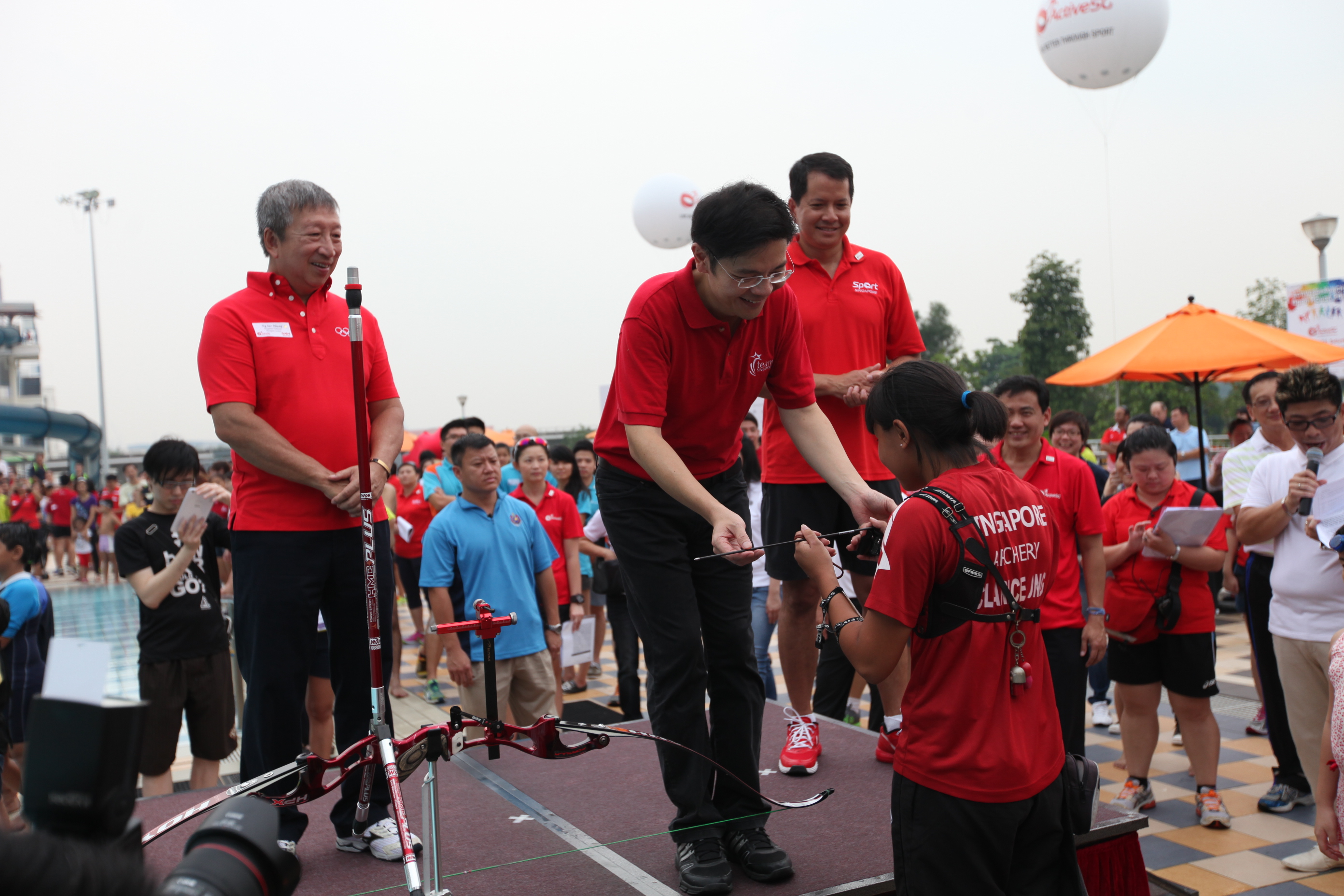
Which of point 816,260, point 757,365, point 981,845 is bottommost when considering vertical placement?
point 981,845

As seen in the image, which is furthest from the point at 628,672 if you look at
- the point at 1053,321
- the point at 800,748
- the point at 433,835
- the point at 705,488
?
the point at 1053,321

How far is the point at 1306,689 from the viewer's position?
12.7ft

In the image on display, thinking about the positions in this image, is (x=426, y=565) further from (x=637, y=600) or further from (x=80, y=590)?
(x=80, y=590)

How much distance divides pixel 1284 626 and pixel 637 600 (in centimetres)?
291

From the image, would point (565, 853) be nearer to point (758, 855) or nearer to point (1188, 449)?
point (758, 855)

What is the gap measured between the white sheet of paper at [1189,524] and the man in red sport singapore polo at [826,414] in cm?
154

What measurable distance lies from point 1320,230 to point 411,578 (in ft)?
34.9

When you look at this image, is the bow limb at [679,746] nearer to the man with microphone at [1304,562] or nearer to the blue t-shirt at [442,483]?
the man with microphone at [1304,562]

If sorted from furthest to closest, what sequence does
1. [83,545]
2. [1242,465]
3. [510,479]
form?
1. [83,545]
2. [510,479]
3. [1242,465]

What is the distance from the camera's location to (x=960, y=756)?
1.98 metres

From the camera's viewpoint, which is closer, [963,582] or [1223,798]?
[963,582]

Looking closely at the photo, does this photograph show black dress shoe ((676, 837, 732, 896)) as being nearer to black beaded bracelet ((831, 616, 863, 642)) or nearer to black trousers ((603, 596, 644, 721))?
black beaded bracelet ((831, 616, 863, 642))

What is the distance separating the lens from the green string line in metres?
2.34

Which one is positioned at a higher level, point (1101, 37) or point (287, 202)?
point (1101, 37)
